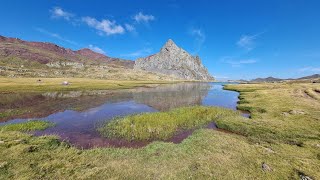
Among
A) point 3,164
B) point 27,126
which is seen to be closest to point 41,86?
point 27,126

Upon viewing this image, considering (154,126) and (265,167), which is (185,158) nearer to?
(265,167)

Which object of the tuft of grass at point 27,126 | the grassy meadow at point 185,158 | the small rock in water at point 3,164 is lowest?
the tuft of grass at point 27,126

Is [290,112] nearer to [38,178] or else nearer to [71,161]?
[71,161]

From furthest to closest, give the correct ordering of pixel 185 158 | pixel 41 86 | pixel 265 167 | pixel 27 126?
pixel 41 86
pixel 27 126
pixel 185 158
pixel 265 167

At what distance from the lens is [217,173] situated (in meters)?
16.3

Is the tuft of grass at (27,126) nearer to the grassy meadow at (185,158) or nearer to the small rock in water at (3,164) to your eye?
the grassy meadow at (185,158)

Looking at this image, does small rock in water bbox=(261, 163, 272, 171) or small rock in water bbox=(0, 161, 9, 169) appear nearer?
small rock in water bbox=(0, 161, 9, 169)

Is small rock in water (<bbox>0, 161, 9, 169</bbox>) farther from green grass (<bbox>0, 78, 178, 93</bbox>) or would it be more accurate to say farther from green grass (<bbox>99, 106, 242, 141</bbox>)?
green grass (<bbox>0, 78, 178, 93</bbox>)

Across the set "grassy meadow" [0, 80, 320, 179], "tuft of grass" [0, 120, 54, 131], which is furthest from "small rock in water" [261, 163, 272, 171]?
"tuft of grass" [0, 120, 54, 131]

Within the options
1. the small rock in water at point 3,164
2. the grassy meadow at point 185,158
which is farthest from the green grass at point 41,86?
the small rock in water at point 3,164

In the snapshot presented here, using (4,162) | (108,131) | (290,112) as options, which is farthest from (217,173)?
(290,112)

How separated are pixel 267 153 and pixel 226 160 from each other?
464cm

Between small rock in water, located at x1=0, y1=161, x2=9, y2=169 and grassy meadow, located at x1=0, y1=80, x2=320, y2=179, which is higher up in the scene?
small rock in water, located at x1=0, y1=161, x2=9, y2=169

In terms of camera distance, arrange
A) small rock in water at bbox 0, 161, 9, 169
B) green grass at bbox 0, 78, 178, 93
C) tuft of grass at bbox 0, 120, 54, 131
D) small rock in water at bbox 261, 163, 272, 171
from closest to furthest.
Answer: small rock in water at bbox 0, 161, 9, 169
small rock in water at bbox 261, 163, 272, 171
tuft of grass at bbox 0, 120, 54, 131
green grass at bbox 0, 78, 178, 93
